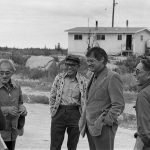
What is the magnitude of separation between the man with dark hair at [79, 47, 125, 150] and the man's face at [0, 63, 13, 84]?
0.96 metres

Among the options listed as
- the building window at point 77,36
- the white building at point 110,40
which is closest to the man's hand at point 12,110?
the white building at point 110,40

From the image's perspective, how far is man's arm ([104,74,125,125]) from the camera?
17.1 ft

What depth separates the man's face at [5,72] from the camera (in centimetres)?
562

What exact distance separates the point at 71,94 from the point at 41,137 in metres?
3.34

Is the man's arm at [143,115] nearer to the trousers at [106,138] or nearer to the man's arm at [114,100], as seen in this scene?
the man's arm at [114,100]

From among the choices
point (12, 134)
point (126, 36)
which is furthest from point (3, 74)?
point (126, 36)

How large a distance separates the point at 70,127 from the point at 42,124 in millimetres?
5254

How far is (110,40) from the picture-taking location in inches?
2160

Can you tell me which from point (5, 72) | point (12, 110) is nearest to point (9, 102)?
point (12, 110)

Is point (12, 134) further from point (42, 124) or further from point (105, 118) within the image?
point (42, 124)

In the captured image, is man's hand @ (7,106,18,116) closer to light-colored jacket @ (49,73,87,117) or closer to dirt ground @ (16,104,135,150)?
light-colored jacket @ (49,73,87,117)

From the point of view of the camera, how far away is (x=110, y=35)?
181ft

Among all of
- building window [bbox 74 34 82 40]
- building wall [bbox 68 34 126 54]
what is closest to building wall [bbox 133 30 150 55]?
building wall [bbox 68 34 126 54]

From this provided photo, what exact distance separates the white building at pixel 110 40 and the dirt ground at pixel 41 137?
4139cm
